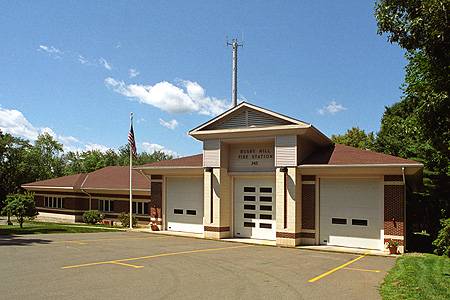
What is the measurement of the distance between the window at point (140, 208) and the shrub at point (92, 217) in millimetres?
3280

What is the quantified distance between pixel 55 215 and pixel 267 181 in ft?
79.1

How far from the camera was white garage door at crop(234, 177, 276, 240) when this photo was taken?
23453 millimetres

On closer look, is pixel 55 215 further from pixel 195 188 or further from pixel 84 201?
pixel 195 188

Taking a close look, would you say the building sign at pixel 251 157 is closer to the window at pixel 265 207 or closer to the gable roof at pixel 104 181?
the window at pixel 265 207

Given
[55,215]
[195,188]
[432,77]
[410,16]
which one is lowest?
[55,215]

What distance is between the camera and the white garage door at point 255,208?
23.5 metres

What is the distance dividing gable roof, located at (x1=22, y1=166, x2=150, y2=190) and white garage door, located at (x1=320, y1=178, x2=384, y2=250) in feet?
52.5

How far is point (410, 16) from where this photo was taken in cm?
1176

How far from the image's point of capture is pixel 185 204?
2688cm

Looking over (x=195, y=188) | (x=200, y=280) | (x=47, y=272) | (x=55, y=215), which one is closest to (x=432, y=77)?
(x=200, y=280)

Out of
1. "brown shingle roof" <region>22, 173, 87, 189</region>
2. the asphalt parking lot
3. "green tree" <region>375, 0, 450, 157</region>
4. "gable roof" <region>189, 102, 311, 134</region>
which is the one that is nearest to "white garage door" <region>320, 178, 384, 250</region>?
the asphalt parking lot

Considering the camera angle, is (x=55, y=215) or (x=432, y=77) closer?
(x=432, y=77)

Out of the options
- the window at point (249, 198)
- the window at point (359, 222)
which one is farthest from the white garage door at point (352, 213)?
→ the window at point (249, 198)

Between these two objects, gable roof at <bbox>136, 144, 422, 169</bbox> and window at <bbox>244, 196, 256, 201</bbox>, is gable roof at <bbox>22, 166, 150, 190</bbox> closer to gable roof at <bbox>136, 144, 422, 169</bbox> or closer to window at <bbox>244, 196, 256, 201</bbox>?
gable roof at <bbox>136, 144, 422, 169</bbox>
